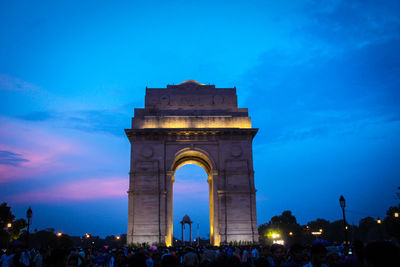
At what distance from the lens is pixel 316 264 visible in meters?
5.76

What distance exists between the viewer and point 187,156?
37.6m

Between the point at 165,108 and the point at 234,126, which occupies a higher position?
the point at 165,108

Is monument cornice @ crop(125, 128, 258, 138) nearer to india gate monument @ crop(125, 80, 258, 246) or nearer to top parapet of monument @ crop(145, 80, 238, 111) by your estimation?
india gate monument @ crop(125, 80, 258, 246)

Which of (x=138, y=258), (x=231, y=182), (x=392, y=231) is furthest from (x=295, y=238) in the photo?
(x=138, y=258)

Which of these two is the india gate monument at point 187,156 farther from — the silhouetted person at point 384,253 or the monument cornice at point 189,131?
the silhouetted person at point 384,253

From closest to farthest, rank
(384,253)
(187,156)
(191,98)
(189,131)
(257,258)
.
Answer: (384,253), (257,258), (189,131), (187,156), (191,98)

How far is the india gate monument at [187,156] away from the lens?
33.0m

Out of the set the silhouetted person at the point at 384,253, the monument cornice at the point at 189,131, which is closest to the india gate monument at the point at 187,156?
the monument cornice at the point at 189,131

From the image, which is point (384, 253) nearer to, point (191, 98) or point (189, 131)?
point (189, 131)

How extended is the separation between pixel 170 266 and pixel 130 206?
Answer: 29.4 metres

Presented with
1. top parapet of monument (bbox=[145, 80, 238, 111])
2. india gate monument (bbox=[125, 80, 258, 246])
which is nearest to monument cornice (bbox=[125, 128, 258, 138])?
india gate monument (bbox=[125, 80, 258, 246])

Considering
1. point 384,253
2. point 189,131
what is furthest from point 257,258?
point 189,131

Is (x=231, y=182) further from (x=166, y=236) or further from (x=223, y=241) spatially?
(x=166, y=236)

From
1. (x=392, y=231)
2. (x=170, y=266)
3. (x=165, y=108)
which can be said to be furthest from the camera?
(x=392, y=231)
